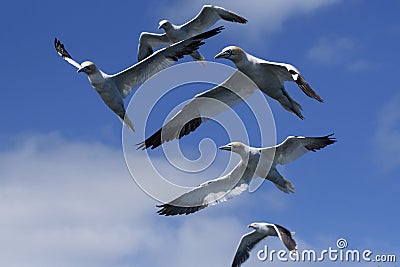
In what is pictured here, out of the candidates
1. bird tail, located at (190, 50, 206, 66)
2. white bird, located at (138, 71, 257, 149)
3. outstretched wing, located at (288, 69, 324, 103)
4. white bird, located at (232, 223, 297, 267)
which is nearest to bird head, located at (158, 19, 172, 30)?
bird tail, located at (190, 50, 206, 66)

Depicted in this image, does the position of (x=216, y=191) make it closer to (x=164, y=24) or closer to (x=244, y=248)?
(x=244, y=248)

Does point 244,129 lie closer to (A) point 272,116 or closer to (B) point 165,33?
(A) point 272,116

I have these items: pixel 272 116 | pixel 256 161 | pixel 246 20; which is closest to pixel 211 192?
pixel 256 161

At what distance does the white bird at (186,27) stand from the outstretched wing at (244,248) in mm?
6129

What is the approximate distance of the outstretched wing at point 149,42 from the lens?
2455 cm

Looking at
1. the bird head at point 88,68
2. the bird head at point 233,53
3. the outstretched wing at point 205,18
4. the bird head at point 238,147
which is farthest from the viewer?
the outstretched wing at point 205,18

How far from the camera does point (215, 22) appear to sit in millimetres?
24219

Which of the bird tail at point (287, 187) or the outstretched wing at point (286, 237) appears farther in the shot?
the bird tail at point (287, 187)

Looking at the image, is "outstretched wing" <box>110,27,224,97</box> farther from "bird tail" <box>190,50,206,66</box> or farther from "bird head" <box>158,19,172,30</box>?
"bird head" <box>158,19,172,30</box>

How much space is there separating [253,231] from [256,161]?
245 cm

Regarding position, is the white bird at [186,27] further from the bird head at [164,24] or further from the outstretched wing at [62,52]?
the outstretched wing at [62,52]

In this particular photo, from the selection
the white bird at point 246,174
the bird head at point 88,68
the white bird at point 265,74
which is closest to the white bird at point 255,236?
the white bird at point 246,174

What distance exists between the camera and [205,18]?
23.9 meters

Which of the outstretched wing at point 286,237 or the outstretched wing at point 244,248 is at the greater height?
the outstretched wing at point 244,248
